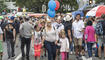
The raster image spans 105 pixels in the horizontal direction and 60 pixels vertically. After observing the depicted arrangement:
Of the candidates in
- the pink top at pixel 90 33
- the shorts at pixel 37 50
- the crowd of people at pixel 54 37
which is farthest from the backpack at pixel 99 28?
the shorts at pixel 37 50

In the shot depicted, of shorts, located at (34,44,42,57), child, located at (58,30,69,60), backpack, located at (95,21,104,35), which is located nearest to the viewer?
child, located at (58,30,69,60)

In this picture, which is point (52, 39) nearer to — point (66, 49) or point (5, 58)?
point (66, 49)

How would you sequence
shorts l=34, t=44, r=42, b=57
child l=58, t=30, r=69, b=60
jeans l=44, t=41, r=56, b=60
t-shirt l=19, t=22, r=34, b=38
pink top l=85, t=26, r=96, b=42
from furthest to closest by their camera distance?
t-shirt l=19, t=22, r=34, b=38
pink top l=85, t=26, r=96, b=42
shorts l=34, t=44, r=42, b=57
child l=58, t=30, r=69, b=60
jeans l=44, t=41, r=56, b=60

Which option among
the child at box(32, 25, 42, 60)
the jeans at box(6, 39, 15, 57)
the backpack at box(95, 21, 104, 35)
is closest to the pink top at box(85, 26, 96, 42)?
the backpack at box(95, 21, 104, 35)

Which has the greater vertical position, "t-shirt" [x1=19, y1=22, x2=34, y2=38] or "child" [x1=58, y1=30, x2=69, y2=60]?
"t-shirt" [x1=19, y1=22, x2=34, y2=38]

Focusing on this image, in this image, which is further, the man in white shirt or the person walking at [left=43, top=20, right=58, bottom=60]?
the man in white shirt

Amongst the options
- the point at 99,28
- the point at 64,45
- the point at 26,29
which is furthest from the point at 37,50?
the point at 99,28

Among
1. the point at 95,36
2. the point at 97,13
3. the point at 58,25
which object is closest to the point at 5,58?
the point at 58,25

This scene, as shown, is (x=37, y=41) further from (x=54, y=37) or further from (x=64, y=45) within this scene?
(x=54, y=37)

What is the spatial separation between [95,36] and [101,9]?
4292 millimetres

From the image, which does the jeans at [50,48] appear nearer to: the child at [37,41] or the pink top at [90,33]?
the child at [37,41]

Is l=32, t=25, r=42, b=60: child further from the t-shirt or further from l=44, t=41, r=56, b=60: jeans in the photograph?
l=44, t=41, r=56, b=60: jeans

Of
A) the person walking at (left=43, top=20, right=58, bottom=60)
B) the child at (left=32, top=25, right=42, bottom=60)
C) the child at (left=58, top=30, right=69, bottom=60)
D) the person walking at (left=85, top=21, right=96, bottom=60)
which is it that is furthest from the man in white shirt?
the person walking at (left=43, top=20, right=58, bottom=60)

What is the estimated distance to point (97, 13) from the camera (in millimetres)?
15484
